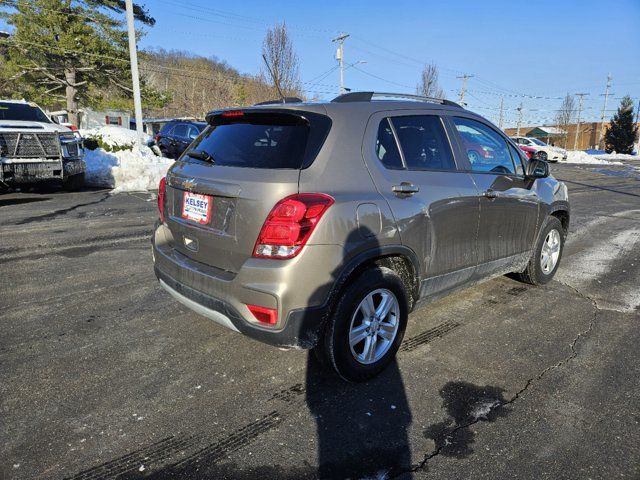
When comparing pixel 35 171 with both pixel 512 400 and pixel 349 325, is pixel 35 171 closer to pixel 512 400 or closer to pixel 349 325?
pixel 349 325

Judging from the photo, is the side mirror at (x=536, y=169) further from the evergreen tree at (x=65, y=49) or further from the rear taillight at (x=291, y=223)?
the evergreen tree at (x=65, y=49)

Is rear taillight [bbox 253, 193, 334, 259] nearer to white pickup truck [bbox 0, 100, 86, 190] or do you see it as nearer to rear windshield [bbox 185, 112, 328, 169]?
rear windshield [bbox 185, 112, 328, 169]

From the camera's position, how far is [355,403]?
2791mm

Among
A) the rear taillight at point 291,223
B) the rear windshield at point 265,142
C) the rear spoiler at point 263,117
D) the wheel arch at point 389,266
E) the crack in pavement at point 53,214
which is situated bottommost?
the crack in pavement at point 53,214

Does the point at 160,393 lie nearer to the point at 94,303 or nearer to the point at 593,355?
the point at 94,303

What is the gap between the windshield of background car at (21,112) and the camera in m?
10.7

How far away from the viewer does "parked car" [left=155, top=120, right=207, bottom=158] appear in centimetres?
1900

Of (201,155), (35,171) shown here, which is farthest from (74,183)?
(201,155)

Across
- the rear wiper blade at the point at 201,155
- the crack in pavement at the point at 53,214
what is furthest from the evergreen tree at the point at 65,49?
the rear wiper blade at the point at 201,155

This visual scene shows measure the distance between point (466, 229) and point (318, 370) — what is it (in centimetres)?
163

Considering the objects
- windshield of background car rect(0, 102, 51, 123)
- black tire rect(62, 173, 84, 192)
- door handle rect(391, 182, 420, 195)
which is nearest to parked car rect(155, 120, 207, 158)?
black tire rect(62, 173, 84, 192)

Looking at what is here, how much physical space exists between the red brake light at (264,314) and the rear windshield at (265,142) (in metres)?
0.86

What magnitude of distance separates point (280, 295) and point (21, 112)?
456 inches

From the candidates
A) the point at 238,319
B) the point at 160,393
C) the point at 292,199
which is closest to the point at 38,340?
the point at 160,393
